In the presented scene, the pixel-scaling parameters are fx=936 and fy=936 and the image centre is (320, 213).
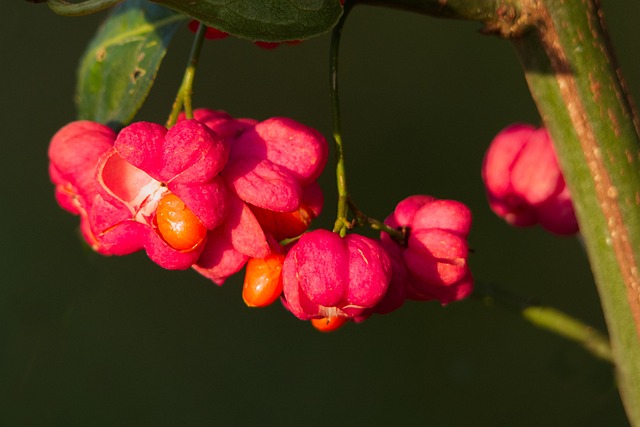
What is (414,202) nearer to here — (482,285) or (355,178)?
(482,285)

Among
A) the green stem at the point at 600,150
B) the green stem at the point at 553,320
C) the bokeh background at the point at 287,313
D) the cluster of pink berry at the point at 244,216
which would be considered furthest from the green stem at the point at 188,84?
the bokeh background at the point at 287,313

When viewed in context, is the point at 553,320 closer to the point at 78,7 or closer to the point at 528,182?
the point at 528,182

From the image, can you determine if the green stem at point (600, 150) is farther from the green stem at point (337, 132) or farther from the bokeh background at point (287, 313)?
the bokeh background at point (287, 313)

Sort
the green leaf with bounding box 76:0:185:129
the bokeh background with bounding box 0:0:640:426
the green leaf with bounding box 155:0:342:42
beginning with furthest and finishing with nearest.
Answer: the bokeh background with bounding box 0:0:640:426 → the green leaf with bounding box 76:0:185:129 → the green leaf with bounding box 155:0:342:42

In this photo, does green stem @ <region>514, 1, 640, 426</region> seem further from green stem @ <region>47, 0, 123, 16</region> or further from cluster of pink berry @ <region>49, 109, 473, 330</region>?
green stem @ <region>47, 0, 123, 16</region>

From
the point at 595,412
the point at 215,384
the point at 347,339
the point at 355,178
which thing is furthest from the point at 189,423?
the point at 595,412

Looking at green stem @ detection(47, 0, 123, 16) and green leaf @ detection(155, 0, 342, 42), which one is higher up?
green stem @ detection(47, 0, 123, 16)

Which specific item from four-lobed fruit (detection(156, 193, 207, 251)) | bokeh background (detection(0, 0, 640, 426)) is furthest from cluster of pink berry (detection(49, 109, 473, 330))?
bokeh background (detection(0, 0, 640, 426))
